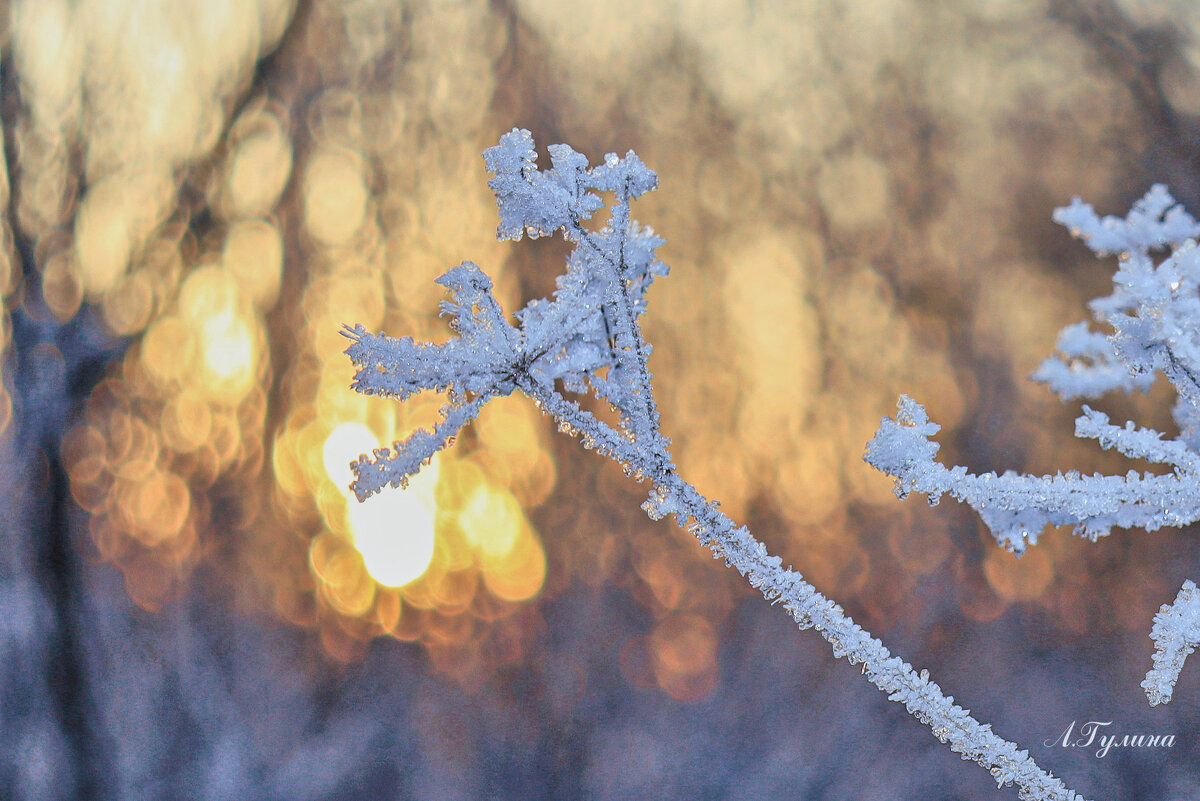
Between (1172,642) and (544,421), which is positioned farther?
(544,421)

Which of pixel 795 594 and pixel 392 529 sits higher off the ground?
pixel 392 529

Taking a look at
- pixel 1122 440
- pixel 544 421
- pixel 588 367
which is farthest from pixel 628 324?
pixel 544 421

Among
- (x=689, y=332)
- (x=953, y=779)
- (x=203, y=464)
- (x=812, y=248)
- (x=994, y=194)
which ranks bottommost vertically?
(x=203, y=464)

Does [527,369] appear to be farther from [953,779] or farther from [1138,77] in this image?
[1138,77]

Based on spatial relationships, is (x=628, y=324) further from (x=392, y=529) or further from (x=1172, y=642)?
(x=392, y=529)

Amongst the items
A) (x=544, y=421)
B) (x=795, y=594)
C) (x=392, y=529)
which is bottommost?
(x=795, y=594)

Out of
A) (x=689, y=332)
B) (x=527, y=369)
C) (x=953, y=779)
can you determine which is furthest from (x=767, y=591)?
(x=953, y=779)
